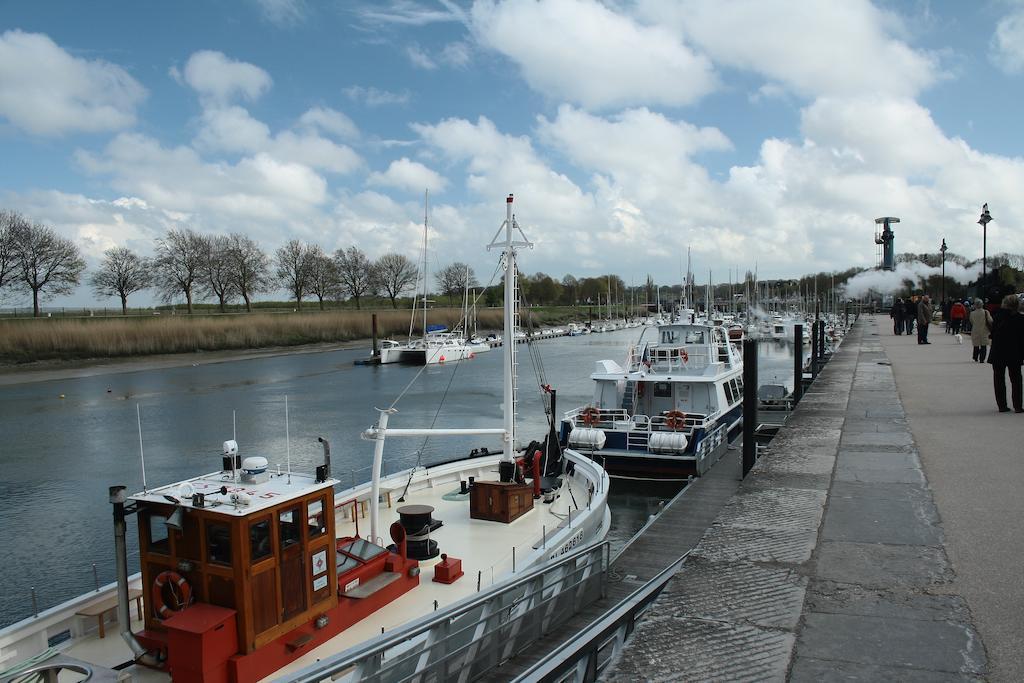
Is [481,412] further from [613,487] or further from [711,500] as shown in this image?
[711,500]

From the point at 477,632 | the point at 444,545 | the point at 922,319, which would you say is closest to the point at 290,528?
the point at 477,632

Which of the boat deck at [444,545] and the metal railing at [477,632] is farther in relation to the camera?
the boat deck at [444,545]

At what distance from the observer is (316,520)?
7766 mm

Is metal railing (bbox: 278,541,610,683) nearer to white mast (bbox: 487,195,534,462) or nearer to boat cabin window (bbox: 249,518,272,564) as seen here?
boat cabin window (bbox: 249,518,272,564)

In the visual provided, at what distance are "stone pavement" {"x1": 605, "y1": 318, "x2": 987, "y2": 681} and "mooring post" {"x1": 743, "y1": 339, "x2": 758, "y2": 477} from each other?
7333 mm

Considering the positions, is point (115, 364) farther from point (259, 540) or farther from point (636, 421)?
point (259, 540)

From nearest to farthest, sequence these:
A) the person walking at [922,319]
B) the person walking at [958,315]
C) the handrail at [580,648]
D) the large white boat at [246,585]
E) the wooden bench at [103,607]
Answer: the handrail at [580,648] → the large white boat at [246,585] → the wooden bench at [103,607] → the person walking at [922,319] → the person walking at [958,315]

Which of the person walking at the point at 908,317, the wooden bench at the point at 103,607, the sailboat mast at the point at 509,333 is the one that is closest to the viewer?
the wooden bench at the point at 103,607

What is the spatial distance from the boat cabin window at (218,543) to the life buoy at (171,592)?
1.16ft

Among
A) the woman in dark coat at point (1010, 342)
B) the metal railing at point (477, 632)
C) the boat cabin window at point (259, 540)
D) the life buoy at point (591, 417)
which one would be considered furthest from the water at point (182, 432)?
the boat cabin window at point (259, 540)

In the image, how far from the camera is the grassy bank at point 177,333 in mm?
65250

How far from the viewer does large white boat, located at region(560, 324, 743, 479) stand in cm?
2098

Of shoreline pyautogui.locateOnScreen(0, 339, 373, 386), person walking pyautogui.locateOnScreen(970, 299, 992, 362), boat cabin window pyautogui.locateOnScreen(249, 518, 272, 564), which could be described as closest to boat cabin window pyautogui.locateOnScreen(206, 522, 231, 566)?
boat cabin window pyautogui.locateOnScreen(249, 518, 272, 564)

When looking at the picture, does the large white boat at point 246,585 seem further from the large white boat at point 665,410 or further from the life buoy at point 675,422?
the life buoy at point 675,422
